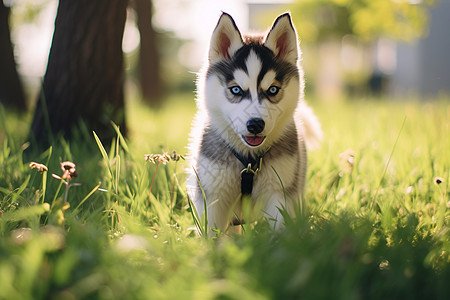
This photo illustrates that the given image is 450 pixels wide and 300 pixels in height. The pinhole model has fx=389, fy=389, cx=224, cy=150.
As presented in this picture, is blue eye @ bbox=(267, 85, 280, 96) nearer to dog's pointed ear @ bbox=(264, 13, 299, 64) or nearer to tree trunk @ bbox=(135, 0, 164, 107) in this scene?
dog's pointed ear @ bbox=(264, 13, 299, 64)

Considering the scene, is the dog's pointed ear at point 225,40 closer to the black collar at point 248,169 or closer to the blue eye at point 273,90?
the blue eye at point 273,90

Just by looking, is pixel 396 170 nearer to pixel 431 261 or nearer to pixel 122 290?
pixel 431 261

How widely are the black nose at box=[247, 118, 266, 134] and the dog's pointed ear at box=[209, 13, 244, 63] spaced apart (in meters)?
0.55

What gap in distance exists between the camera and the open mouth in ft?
→ 7.27

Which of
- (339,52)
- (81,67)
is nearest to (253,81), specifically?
(81,67)

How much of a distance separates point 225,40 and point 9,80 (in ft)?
17.5

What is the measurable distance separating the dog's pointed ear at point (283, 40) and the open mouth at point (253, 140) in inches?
23.0

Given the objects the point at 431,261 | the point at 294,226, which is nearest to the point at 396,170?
the point at 431,261

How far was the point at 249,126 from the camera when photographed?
2.12 m

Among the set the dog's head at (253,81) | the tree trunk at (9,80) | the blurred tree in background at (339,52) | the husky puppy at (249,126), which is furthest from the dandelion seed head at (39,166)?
the blurred tree in background at (339,52)

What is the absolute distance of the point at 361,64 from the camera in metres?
23.8

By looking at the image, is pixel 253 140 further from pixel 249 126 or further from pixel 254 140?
pixel 249 126

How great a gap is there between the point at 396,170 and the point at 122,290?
8.65 ft

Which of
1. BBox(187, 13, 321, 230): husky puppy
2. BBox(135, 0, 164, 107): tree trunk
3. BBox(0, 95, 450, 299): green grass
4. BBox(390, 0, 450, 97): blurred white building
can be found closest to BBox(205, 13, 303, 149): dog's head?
BBox(187, 13, 321, 230): husky puppy
